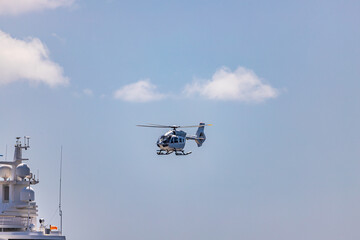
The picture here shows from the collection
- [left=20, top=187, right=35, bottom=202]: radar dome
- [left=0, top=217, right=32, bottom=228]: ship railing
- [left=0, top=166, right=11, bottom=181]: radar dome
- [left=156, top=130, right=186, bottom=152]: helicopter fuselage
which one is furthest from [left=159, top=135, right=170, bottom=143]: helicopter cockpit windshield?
[left=0, top=217, right=32, bottom=228]: ship railing

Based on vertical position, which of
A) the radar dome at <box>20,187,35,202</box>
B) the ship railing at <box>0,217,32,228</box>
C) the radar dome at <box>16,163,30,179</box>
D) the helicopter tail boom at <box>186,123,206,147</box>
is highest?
the helicopter tail boom at <box>186,123,206,147</box>

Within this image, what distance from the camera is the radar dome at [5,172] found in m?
116

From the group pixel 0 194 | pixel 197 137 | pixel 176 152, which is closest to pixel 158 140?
pixel 176 152

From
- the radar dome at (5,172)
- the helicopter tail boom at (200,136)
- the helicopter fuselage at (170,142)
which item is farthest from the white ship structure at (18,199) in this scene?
the helicopter tail boom at (200,136)

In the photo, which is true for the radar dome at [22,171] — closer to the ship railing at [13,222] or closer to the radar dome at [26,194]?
the radar dome at [26,194]

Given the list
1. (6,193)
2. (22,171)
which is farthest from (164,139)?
(6,193)

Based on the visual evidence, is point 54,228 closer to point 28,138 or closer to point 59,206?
point 59,206

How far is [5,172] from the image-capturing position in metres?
117

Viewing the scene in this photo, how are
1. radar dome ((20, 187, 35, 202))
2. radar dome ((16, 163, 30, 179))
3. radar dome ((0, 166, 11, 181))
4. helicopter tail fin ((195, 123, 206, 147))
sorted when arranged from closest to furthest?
radar dome ((20, 187, 35, 202)) < radar dome ((16, 163, 30, 179)) < radar dome ((0, 166, 11, 181)) < helicopter tail fin ((195, 123, 206, 147))

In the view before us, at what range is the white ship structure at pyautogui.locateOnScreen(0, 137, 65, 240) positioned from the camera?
350 feet

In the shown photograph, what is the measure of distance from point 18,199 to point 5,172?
16.3 feet

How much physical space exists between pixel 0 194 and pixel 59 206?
1066 cm

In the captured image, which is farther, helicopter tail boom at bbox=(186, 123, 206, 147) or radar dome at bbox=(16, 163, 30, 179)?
helicopter tail boom at bbox=(186, 123, 206, 147)

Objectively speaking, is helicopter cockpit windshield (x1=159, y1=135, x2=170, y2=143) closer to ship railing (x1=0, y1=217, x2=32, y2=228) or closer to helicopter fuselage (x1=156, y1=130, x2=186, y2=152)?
helicopter fuselage (x1=156, y1=130, x2=186, y2=152)
